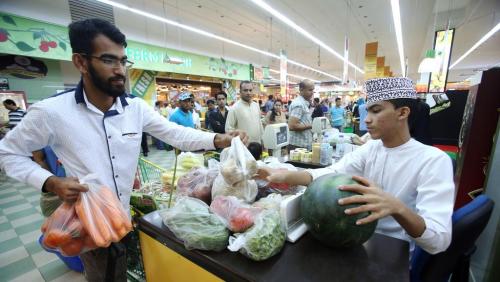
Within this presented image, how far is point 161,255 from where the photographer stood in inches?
49.8

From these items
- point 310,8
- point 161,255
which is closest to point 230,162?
point 161,255

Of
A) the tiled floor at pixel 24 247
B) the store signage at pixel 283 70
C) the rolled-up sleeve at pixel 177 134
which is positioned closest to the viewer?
the rolled-up sleeve at pixel 177 134

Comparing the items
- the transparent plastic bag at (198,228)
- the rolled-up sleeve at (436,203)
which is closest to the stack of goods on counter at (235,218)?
the transparent plastic bag at (198,228)

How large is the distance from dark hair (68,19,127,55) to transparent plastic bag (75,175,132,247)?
77 cm

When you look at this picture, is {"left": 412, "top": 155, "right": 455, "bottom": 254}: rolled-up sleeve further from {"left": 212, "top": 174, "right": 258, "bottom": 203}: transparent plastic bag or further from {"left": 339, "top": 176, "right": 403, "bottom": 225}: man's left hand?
{"left": 212, "top": 174, "right": 258, "bottom": 203}: transparent plastic bag

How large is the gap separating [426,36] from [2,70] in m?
16.8

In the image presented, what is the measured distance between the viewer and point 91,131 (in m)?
1.48

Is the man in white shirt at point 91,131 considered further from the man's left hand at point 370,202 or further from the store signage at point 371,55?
the store signage at point 371,55

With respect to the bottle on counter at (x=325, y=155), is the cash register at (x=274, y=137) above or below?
above

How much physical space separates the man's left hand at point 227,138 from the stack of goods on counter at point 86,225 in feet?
2.49

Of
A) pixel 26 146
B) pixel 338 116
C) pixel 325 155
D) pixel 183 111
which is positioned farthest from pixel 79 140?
pixel 338 116

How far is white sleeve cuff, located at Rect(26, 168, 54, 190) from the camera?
51.3 inches

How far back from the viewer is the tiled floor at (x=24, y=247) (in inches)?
104

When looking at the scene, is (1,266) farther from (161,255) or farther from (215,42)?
(215,42)
